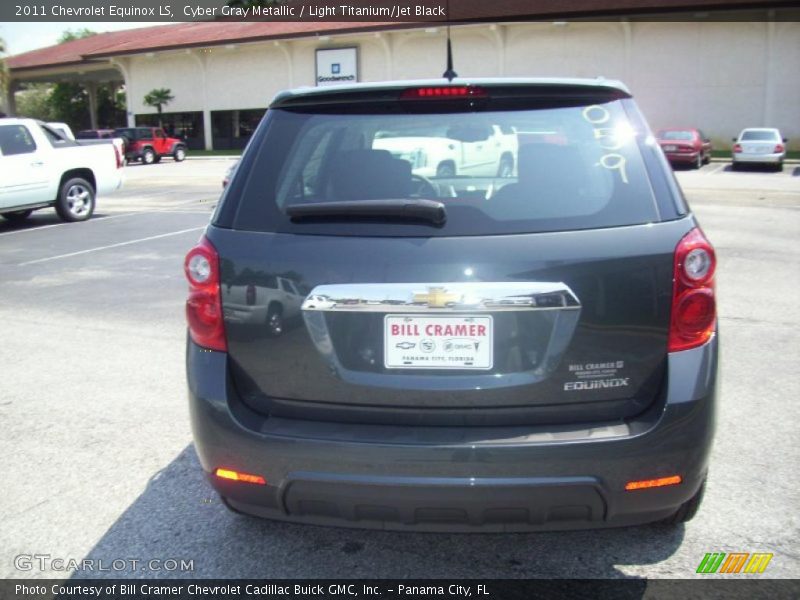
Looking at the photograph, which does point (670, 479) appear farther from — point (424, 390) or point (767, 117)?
point (767, 117)

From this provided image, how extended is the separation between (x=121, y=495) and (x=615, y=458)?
2327mm

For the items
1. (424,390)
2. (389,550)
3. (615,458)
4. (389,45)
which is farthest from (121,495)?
(389,45)

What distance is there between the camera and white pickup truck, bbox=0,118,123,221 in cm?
1261

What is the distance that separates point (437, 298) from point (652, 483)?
0.90 metres

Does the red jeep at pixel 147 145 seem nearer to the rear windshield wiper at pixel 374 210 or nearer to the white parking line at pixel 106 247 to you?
the white parking line at pixel 106 247

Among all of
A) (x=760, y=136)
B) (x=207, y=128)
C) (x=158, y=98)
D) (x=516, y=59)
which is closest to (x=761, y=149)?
(x=760, y=136)

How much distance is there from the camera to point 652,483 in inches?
90.9

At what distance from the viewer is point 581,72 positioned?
37.0 m

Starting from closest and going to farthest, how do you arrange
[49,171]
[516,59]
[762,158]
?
[49,171] → [762,158] → [516,59]

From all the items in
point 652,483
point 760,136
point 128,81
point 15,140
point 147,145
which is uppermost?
point 128,81

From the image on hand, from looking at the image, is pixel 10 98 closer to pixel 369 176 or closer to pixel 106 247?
pixel 106 247

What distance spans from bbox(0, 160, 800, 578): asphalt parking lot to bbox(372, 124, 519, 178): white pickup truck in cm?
148

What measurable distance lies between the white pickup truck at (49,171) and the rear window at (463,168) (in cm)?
1172

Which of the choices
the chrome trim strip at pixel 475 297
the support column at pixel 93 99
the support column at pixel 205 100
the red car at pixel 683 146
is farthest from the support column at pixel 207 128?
the chrome trim strip at pixel 475 297
